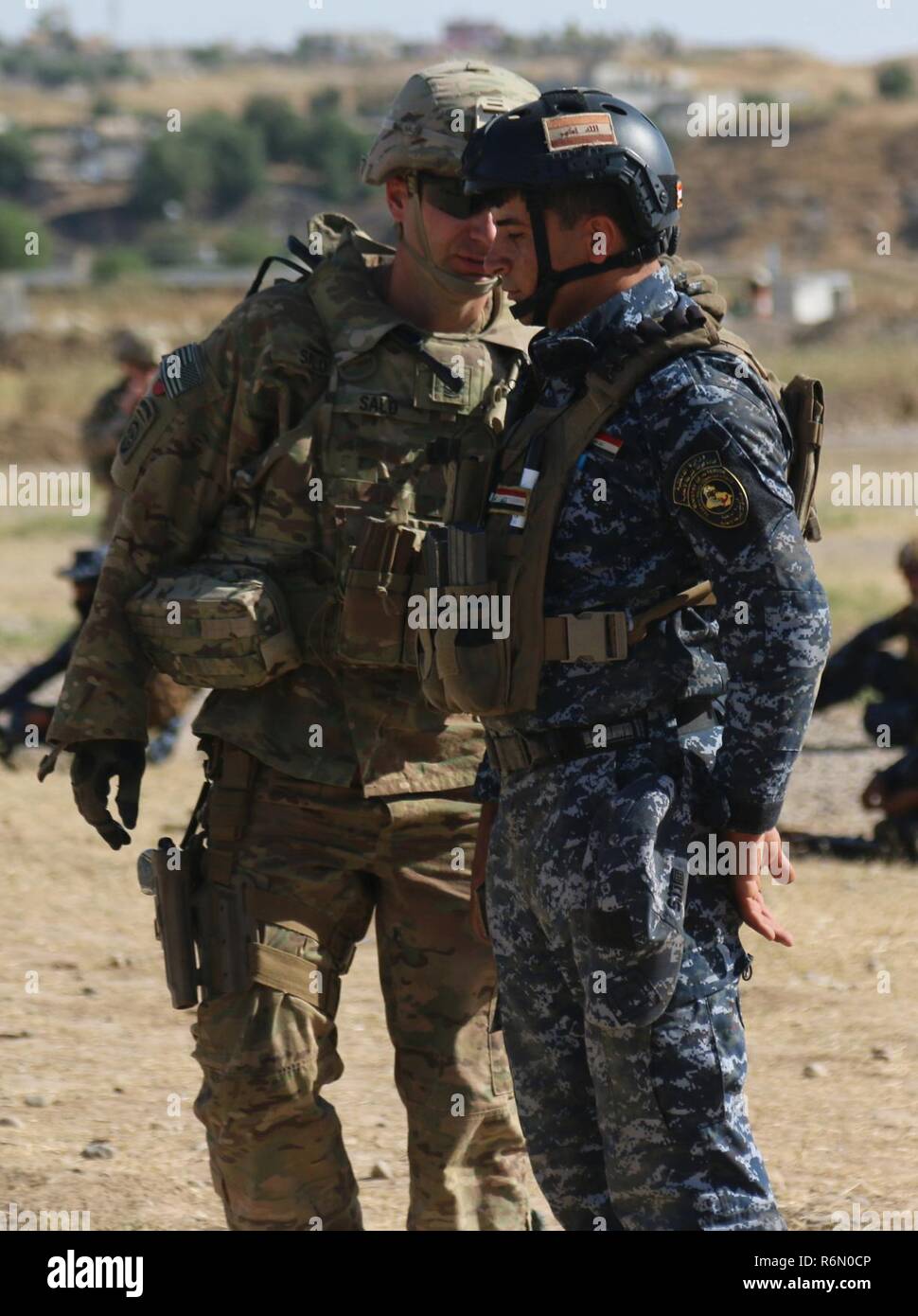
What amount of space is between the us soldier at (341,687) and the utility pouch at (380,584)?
0.06ft

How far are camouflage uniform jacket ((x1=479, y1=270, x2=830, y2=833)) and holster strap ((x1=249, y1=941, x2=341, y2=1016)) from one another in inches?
29.9

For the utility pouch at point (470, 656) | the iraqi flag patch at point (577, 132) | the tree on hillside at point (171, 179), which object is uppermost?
the tree on hillside at point (171, 179)

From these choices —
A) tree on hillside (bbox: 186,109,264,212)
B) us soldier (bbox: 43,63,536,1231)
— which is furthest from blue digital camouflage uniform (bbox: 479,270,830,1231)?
tree on hillside (bbox: 186,109,264,212)

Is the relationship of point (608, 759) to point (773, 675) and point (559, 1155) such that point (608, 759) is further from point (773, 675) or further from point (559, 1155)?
point (559, 1155)

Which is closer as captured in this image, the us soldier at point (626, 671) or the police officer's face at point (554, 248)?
the us soldier at point (626, 671)

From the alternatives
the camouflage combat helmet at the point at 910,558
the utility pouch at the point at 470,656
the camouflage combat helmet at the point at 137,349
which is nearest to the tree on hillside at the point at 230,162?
the camouflage combat helmet at the point at 137,349

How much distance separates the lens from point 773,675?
9.75 feet

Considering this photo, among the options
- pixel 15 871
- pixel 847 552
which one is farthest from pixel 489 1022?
pixel 847 552

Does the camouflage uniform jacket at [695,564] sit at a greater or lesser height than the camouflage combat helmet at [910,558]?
lesser

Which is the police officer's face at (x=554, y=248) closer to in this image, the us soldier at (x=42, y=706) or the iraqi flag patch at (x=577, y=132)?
the iraqi flag patch at (x=577, y=132)

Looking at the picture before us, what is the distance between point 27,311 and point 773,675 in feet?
165

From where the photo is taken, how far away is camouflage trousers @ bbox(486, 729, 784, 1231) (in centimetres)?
301

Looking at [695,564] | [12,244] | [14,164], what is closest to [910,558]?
[695,564]

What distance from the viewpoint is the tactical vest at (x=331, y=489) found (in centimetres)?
385
